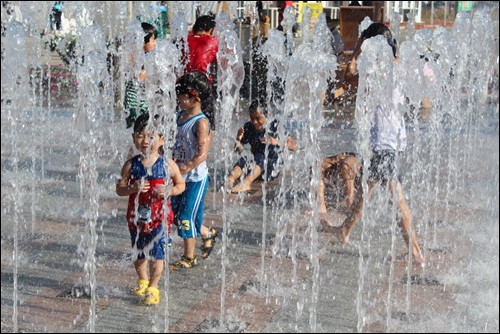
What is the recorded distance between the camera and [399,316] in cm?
370

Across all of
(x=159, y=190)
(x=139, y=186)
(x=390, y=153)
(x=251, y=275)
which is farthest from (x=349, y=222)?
(x=139, y=186)

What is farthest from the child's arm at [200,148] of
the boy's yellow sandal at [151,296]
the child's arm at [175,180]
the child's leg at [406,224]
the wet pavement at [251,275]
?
the child's leg at [406,224]

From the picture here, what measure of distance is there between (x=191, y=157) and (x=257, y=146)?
217 cm

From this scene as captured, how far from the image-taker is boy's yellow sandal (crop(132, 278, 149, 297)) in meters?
3.93

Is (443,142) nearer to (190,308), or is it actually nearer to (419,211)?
(419,211)

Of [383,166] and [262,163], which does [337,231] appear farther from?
[262,163]

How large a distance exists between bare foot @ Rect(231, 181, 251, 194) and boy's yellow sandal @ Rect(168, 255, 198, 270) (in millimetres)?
2020

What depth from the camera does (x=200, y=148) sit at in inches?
171

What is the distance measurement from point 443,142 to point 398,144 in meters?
4.67

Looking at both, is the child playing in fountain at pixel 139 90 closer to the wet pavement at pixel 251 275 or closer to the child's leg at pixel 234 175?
the wet pavement at pixel 251 275

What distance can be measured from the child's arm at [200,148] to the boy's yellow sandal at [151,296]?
2.51ft

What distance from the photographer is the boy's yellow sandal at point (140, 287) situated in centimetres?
393

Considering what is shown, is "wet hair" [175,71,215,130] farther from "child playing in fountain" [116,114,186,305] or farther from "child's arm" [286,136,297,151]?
"child's arm" [286,136,297,151]

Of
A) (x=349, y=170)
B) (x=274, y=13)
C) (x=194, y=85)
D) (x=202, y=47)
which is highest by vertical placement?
(x=274, y=13)
